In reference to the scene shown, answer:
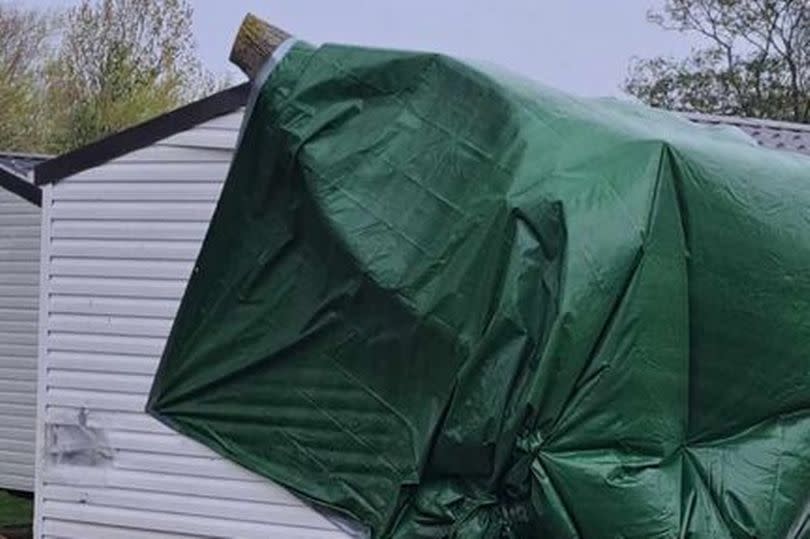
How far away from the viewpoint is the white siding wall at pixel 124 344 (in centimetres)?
488

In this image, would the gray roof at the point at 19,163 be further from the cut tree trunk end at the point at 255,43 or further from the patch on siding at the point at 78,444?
the cut tree trunk end at the point at 255,43

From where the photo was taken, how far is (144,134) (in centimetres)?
512

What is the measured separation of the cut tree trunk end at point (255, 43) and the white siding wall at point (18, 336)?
511 centimetres

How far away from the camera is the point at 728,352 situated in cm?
342

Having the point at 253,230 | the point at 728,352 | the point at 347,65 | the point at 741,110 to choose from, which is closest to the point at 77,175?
the point at 253,230

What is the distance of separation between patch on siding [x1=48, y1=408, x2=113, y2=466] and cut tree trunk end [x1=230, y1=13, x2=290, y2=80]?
78.3 inches

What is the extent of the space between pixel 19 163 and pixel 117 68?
37.5 ft

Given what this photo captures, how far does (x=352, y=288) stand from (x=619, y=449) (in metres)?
1.13

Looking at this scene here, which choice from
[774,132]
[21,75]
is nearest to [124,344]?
[774,132]

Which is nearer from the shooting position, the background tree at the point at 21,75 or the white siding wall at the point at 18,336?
the white siding wall at the point at 18,336

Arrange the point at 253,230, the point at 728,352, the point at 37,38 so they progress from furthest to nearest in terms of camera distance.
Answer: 1. the point at 37,38
2. the point at 253,230
3. the point at 728,352

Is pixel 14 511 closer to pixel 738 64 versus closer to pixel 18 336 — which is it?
pixel 18 336

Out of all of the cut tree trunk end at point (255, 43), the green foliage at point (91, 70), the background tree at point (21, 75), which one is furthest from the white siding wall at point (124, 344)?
the background tree at point (21, 75)

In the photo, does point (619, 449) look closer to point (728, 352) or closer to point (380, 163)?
point (728, 352)
